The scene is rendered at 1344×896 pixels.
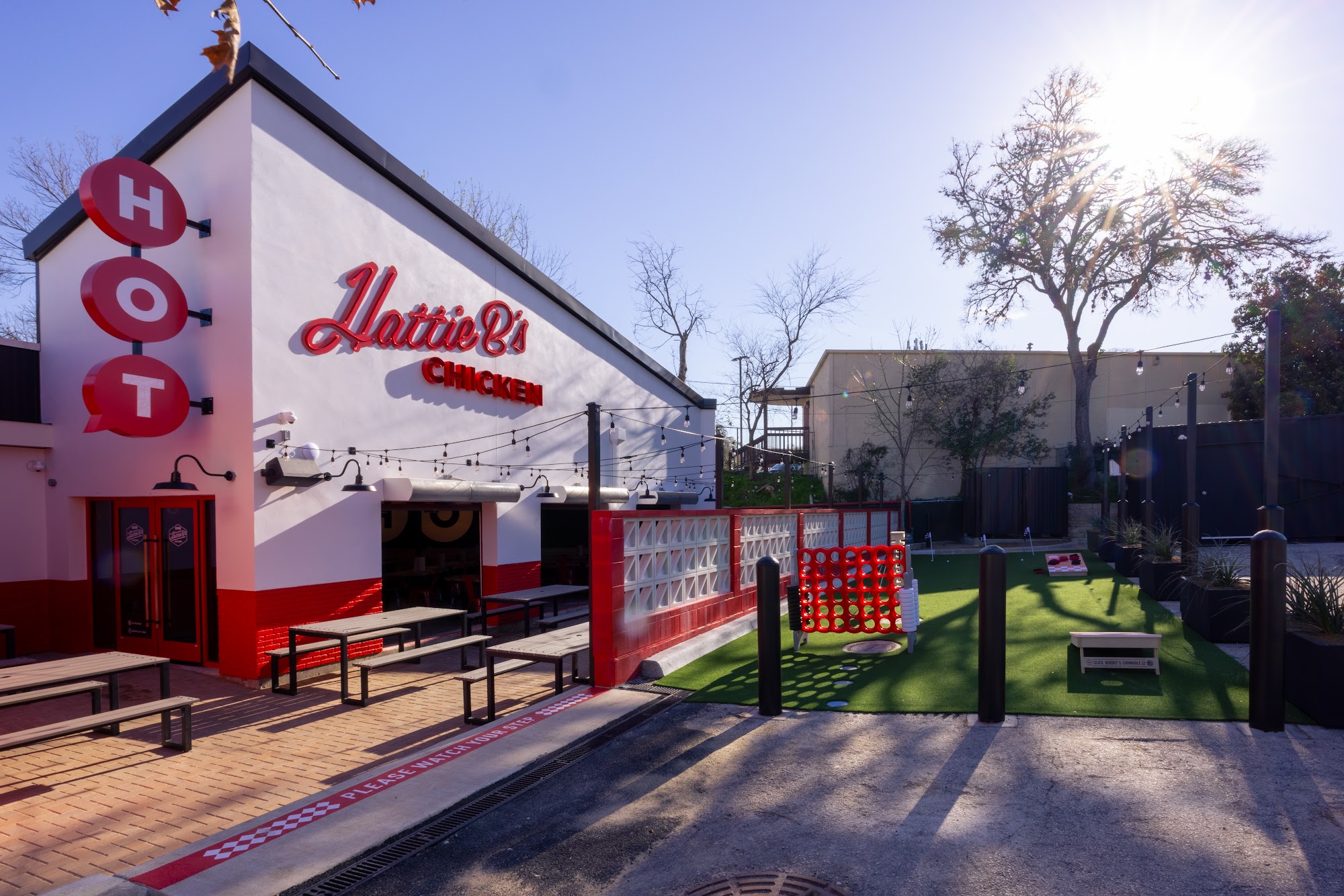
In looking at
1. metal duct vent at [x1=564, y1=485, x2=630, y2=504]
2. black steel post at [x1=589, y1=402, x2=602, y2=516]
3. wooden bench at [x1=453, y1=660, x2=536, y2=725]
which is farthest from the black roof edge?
wooden bench at [x1=453, y1=660, x2=536, y2=725]

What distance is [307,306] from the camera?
29.0ft

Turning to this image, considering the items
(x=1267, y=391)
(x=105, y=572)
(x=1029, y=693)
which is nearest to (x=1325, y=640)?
(x=1029, y=693)

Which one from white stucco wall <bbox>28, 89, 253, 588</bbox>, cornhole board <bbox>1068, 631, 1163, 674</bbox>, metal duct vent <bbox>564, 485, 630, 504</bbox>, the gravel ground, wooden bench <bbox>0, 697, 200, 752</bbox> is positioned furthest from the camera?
metal duct vent <bbox>564, 485, 630, 504</bbox>

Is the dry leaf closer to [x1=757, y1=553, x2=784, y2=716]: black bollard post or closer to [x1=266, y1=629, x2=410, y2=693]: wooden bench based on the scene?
[x1=757, y1=553, x2=784, y2=716]: black bollard post

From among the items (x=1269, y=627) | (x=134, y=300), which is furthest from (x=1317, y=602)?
(x=134, y=300)

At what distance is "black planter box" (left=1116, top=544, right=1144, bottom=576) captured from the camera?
13172 millimetres

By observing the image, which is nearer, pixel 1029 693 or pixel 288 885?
pixel 288 885

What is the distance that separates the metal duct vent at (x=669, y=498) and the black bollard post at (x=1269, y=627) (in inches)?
436

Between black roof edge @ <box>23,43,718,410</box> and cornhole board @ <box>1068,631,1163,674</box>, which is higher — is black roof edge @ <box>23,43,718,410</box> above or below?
above

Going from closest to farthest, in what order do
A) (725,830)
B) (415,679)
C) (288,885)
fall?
(288,885), (725,830), (415,679)

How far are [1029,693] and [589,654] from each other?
152 inches

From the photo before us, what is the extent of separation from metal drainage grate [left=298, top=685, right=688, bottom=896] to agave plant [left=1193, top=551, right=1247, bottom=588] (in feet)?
20.5

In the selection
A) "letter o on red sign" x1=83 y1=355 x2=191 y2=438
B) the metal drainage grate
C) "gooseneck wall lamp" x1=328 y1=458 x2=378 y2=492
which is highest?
"letter o on red sign" x1=83 y1=355 x2=191 y2=438

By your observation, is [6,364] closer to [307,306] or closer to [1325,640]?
[307,306]
